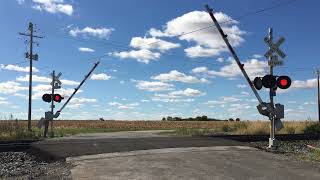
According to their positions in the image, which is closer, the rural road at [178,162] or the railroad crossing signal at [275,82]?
the rural road at [178,162]

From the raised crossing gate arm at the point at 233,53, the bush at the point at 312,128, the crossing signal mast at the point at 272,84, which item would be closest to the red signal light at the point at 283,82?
the crossing signal mast at the point at 272,84

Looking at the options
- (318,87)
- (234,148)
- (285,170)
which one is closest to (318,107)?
(318,87)

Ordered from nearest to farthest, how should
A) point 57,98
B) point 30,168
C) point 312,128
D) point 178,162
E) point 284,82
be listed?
point 178,162
point 30,168
point 284,82
point 57,98
point 312,128

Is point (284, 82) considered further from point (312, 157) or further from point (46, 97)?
point (46, 97)

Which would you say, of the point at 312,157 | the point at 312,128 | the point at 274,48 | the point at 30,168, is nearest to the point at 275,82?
the point at 274,48

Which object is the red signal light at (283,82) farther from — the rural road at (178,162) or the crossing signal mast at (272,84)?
the rural road at (178,162)

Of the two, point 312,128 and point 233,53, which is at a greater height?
point 233,53

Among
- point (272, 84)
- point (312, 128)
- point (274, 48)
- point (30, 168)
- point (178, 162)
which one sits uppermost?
point (274, 48)

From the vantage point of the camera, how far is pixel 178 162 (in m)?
15.6

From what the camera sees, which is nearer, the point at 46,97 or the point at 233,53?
the point at 233,53

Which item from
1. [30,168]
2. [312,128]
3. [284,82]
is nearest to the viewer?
[30,168]

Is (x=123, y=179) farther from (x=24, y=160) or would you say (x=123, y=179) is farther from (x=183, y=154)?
(x=24, y=160)

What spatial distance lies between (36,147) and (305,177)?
35.0 feet

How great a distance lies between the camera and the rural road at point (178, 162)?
1347 cm
